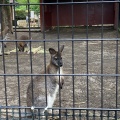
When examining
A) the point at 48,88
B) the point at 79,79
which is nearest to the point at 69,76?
the point at 79,79

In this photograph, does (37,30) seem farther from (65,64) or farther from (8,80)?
(8,80)

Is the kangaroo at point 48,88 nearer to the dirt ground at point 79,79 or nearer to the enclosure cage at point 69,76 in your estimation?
the enclosure cage at point 69,76

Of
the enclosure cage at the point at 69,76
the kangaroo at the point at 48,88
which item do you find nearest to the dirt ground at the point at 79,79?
the enclosure cage at the point at 69,76

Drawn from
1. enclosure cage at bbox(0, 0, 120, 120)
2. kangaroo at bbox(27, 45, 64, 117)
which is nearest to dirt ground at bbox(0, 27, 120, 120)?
enclosure cage at bbox(0, 0, 120, 120)

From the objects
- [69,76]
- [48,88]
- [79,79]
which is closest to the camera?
[48,88]

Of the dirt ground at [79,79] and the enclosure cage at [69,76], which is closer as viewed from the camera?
the enclosure cage at [69,76]

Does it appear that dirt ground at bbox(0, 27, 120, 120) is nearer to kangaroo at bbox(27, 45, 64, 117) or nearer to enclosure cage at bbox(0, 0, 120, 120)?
enclosure cage at bbox(0, 0, 120, 120)

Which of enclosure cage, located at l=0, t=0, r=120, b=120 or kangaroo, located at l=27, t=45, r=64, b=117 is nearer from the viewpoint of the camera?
enclosure cage, located at l=0, t=0, r=120, b=120

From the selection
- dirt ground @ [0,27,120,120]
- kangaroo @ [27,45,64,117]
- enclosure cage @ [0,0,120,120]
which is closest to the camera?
enclosure cage @ [0,0,120,120]

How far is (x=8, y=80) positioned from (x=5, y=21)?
25.8 feet

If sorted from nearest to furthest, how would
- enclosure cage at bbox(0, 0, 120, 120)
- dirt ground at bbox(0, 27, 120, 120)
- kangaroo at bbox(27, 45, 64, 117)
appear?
enclosure cage at bbox(0, 0, 120, 120) < kangaroo at bbox(27, 45, 64, 117) < dirt ground at bbox(0, 27, 120, 120)

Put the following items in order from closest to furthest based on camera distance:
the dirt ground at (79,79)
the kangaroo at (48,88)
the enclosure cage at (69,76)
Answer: the enclosure cage at (69,76)
the kangaroo at (48,88)
the dirt ground at (79,79)

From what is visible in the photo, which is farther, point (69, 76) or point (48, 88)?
point (69, 76)

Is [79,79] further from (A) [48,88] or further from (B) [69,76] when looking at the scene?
(A) [48,88]
